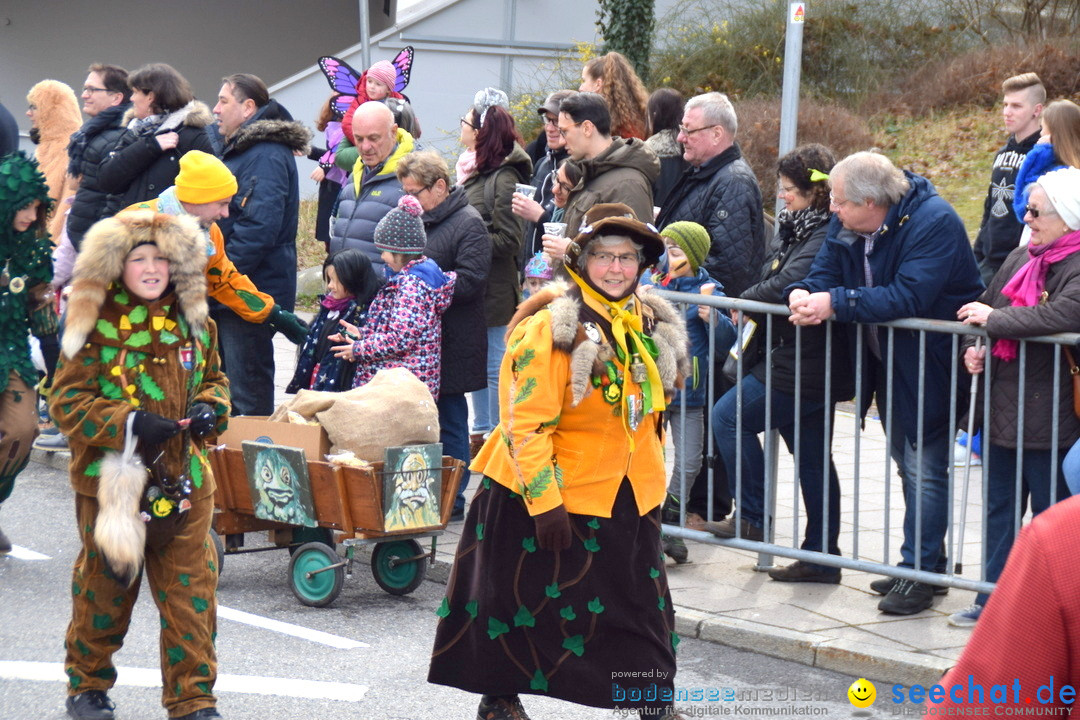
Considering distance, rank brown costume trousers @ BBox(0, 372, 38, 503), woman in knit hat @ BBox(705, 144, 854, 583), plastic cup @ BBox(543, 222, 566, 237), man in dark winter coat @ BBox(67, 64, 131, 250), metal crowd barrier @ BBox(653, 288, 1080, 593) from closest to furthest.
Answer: metal crowd barrier @ BBox(653, 288, 1080, 593) → woman in knit hat @ BBox(705, 144, 854, 583) → brown costume trousers @ BBox(0, 372, 38, 503) → plastic cup @ BBox(543, 222, 566, 237) → man in dark winter coat @ BBox(67, 64, 131, 250)

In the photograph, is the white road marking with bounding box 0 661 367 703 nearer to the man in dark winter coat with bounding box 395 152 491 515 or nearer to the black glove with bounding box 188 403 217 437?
the black glove with bounding box 188 403 217 437

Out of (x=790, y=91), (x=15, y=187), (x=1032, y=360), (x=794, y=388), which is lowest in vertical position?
(x=794, y=388)

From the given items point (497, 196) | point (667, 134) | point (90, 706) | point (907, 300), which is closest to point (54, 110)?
point (497, 196)

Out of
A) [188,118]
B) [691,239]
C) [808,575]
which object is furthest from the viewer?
[188,118]

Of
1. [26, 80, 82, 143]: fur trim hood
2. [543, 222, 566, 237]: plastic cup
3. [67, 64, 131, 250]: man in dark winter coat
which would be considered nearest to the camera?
[543, 222, 566, 237]: plastic cup

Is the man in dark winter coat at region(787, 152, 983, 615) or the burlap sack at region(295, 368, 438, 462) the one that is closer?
the man in dark winter coat at region(787, 152, 983, 615)

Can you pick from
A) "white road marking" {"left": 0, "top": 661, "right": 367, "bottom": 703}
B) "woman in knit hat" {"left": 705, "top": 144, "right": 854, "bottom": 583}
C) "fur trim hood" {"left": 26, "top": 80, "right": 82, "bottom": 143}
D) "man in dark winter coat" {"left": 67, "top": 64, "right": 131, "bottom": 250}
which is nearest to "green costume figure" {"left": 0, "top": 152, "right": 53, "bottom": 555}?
"white road marking" {"left": 0, "top": 661, "right": 367, "bottom": 703}

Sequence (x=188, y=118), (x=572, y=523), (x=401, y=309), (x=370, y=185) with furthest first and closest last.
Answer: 1. (x=188, y=118)
2. (x=370, y=185)
3. (x=401, y=309)
4. (x=572, y=523)

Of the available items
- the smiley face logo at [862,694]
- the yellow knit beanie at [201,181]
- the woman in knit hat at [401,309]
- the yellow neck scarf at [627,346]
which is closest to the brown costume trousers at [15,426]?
the yellow knit beanie at [201,181]

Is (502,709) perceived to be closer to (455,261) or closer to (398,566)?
(398,566)

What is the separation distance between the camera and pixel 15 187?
5.90m

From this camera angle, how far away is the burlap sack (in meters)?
5.90

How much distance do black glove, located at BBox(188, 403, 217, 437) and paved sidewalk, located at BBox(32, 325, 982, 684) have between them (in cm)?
219

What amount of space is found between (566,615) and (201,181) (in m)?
3.11
